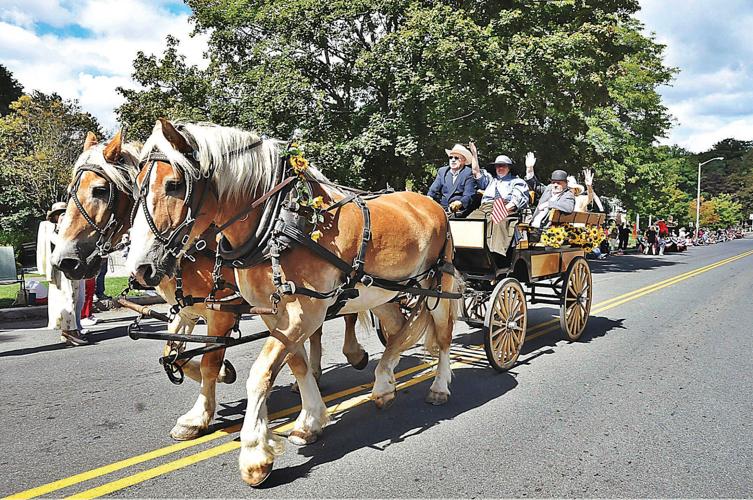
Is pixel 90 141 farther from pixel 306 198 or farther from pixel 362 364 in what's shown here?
pixel 362 364

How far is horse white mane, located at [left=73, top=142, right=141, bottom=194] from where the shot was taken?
4.62m

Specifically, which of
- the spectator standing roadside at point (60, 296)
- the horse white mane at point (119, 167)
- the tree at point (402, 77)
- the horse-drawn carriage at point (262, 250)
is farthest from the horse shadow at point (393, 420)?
the tree at point (402, 77)

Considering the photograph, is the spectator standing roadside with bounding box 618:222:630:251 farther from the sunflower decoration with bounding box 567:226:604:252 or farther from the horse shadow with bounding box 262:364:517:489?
the horse shadow with bounding box 262:364:517:489

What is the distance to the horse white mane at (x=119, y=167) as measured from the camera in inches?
182

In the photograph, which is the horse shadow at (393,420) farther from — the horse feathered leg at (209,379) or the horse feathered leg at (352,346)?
the horse feathered leg at (209,379)

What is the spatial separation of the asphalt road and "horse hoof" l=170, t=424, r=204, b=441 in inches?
5.0

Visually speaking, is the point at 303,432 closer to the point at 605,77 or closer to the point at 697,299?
the point at 697,299

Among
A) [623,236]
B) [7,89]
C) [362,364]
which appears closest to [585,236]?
[362,364]

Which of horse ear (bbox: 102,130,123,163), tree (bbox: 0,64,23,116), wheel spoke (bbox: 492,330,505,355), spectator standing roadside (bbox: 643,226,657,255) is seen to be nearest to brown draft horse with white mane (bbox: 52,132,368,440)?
horse ear (bbox: 102,130,123,163)

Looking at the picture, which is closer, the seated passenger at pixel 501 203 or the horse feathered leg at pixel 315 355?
the horse feathered leg at pixel 315 355

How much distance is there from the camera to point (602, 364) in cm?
639

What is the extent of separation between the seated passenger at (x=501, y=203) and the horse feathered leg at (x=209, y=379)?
3.12 metres

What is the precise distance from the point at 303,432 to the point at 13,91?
45.2 metres

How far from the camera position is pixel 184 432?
4.10 m
